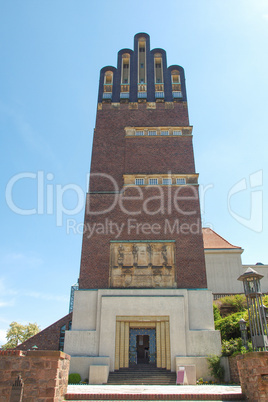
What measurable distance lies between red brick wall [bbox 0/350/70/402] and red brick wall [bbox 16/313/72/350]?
14529 mm

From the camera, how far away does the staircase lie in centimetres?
1684

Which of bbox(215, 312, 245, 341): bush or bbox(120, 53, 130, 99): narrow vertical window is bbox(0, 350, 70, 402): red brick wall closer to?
bbox(215, 312, 245, 341): bush

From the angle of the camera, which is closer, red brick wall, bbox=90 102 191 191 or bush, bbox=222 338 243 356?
bush, bbox=222 338 243 356

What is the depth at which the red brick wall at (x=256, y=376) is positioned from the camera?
28.3ft

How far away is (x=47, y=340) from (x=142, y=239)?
955 centimetres

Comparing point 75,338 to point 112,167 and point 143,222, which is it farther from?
point 112,167

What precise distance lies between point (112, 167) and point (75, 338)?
13244 millimetres

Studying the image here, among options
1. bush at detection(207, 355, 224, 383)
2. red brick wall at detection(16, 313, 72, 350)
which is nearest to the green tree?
red brick wall at detection(16, 313, 72, 350)

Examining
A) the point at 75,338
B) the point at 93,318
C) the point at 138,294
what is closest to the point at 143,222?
the point at 138,294

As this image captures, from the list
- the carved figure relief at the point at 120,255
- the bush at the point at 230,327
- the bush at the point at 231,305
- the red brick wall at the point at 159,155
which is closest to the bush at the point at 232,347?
the bush at the point at 230,327

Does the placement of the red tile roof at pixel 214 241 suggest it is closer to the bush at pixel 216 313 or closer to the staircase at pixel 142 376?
the bush at pixel 216 313

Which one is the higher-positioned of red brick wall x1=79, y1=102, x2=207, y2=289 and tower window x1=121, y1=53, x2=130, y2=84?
tower window x1=121, y1=53, x2=130, y2=84

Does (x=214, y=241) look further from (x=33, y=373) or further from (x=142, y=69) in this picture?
(x=33, y=373)

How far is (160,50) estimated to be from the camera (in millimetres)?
33344
